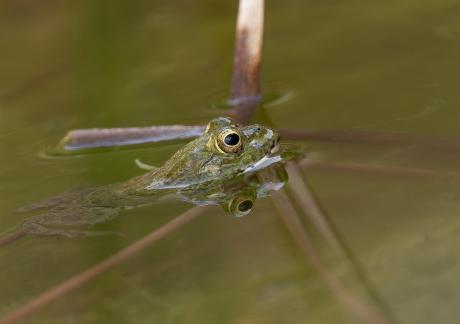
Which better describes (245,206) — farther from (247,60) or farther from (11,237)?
(11,237)

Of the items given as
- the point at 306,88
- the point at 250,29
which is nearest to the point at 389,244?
the point at 250,29

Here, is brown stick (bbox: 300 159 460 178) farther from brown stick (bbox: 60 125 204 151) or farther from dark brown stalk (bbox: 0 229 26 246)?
dark brown stalk (bbox: 0 229 26 246)

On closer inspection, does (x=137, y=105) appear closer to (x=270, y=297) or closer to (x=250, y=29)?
(x=250, y=29)

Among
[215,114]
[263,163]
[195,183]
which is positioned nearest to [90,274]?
[195,183]

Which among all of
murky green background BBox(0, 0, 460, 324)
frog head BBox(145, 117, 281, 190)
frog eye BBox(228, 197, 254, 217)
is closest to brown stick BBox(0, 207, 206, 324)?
murky green background BBox(0, 0, 460, 324)

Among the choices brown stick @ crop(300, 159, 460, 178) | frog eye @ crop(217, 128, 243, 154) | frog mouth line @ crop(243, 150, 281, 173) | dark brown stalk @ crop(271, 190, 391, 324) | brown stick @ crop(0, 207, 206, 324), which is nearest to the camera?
dark brown stalk @ crop(271, 190, 391, 324)

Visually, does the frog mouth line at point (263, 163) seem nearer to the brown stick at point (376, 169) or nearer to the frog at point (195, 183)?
the frog at point (195, 183)
